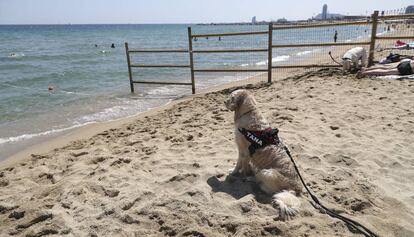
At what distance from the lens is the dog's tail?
2666 millimetres

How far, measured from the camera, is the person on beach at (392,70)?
289 inches

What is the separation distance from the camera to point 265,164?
120 inches

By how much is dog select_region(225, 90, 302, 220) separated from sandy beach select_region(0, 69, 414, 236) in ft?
0.33

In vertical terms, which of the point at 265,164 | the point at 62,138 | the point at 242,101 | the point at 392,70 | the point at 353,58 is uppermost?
the point at 242,101

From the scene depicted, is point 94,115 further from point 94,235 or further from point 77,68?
point 77,68

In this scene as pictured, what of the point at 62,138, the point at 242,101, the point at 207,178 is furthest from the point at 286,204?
the point at 62,138

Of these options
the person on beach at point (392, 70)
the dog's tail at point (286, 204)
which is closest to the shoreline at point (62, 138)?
the dog's tail at point (286, 204)

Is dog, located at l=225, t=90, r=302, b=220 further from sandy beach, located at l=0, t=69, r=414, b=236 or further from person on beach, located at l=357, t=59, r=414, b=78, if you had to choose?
person on beach, located at l=357, t=59, r=414, b=78

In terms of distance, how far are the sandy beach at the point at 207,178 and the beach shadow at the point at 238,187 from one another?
0.03ft

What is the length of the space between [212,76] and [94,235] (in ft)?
34.5

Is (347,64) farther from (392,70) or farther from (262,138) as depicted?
(262,138)

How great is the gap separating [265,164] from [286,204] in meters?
0.46

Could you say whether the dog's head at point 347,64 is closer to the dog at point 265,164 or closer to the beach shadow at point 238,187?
the dog at point 265,164

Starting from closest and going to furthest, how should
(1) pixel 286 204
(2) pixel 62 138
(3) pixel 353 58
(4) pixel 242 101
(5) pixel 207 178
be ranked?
(1) pixel 286 204, (4) pixel 242 101, (5) pixel 207 178, (2) pixel 62 138, (3) pixel 353 58
